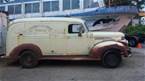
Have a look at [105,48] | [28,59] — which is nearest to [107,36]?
[105,48]

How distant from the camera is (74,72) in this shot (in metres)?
13.2

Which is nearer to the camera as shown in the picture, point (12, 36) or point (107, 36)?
point (12, 36)

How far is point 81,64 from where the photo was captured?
15.2 metres

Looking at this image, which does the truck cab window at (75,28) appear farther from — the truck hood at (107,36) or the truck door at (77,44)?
the truck hood at (107,36)

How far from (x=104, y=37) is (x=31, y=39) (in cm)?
305

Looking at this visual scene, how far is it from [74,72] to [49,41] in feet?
6.76

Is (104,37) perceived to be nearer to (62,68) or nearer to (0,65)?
(62,68)

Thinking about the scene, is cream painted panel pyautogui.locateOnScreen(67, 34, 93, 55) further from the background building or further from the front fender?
the background building

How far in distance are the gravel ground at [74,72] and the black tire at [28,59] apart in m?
0.26

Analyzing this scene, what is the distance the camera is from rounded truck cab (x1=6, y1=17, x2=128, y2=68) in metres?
14.5

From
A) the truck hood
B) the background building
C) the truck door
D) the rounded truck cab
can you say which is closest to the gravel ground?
the rounded truck cab

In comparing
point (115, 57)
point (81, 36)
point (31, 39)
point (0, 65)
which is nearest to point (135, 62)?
point (115, 57)

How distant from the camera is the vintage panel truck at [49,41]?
14492 mm

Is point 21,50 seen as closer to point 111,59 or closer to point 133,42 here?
point 111,59
